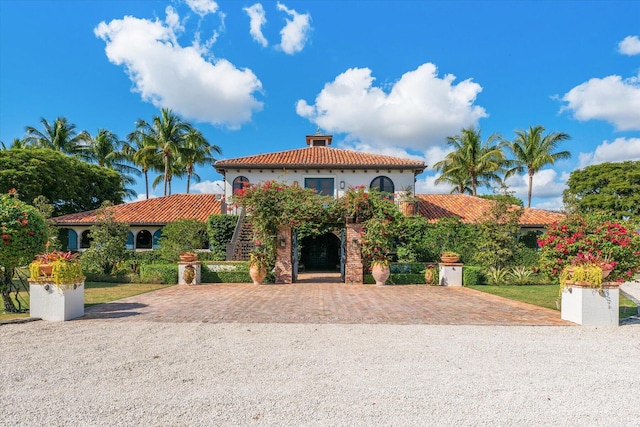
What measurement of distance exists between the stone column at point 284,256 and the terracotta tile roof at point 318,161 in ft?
24.8

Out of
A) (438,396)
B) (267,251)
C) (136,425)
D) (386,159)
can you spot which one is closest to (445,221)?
(386,159)

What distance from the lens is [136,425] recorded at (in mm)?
3541

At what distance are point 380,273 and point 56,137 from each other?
37.0m

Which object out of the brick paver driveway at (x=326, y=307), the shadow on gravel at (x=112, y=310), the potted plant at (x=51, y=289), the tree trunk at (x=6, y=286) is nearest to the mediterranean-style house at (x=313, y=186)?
the brick paver driveway at (x=326, y=307)

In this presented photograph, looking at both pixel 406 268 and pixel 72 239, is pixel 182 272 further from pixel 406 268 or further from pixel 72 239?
Answer: pixel 72 239

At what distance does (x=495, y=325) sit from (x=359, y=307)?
330cm

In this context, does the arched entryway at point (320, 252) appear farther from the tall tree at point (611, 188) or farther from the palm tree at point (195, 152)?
the tall tree at point (611, 188)

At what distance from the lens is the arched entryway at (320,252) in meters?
24.0

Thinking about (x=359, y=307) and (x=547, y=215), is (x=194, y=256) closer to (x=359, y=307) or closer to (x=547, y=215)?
(x=359, y=307)

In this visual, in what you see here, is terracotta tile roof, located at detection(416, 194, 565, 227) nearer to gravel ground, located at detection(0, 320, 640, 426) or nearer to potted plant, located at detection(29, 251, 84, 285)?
gravel ground, located at detection(0, 320, 640, 426)

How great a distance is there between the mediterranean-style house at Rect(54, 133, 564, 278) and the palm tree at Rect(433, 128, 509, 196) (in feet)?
38.9

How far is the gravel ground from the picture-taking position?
3762 mm

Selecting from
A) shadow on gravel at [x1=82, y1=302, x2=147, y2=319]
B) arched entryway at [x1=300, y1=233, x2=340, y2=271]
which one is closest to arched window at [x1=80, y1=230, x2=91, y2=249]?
arched entryway at [x1=300, y1=233, x2=340, y2=271]

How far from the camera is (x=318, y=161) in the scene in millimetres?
23000
